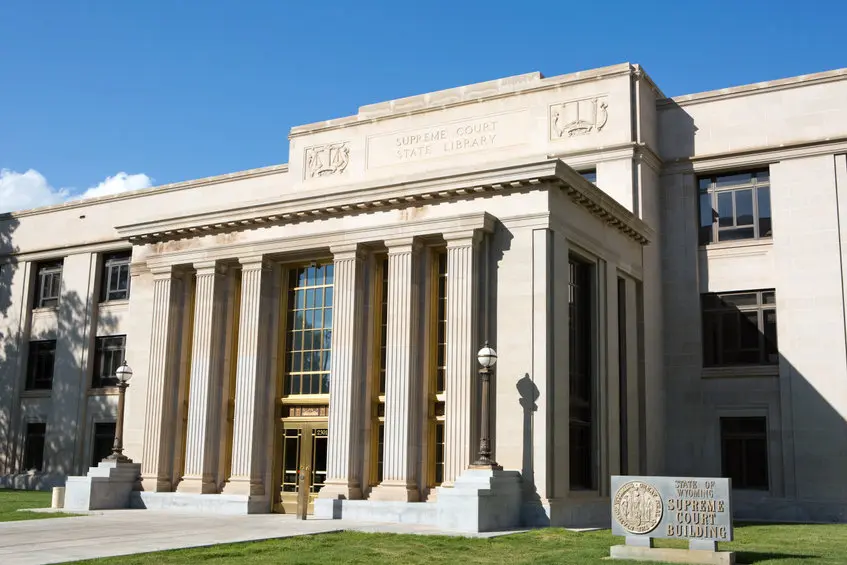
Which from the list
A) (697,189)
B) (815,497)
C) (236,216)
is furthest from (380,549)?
(697,189)

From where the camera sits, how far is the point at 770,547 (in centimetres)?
1755

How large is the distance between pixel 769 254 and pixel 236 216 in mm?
16114

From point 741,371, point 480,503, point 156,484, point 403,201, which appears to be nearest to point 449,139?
point 403,201

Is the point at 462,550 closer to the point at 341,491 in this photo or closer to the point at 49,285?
the point at 341,491

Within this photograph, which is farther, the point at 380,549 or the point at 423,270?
the point at 423,270

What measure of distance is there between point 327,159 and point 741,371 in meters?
15.8

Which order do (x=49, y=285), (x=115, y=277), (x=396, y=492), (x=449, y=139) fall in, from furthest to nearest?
(x=49, y=285) < (x=115, y=277) < (x=449, y=139) < (x=396, y=492)

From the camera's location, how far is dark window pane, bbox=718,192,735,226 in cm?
3031

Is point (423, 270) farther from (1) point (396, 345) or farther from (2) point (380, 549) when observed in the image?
(2) point (380, 549)

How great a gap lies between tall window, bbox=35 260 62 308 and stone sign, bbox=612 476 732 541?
33860 millimetres

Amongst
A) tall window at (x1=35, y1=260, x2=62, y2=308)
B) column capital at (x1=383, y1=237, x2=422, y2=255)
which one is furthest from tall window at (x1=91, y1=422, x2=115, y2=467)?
column capital at (x1=383, y1=237, x2=422, y2=255)

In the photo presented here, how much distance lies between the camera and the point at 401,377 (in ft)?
79.0

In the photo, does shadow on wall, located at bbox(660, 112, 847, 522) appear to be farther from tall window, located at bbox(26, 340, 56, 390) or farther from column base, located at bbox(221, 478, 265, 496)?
tall window, located at bbox(26, 340, 56, 390)

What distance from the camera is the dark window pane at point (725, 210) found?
99.5 feet
